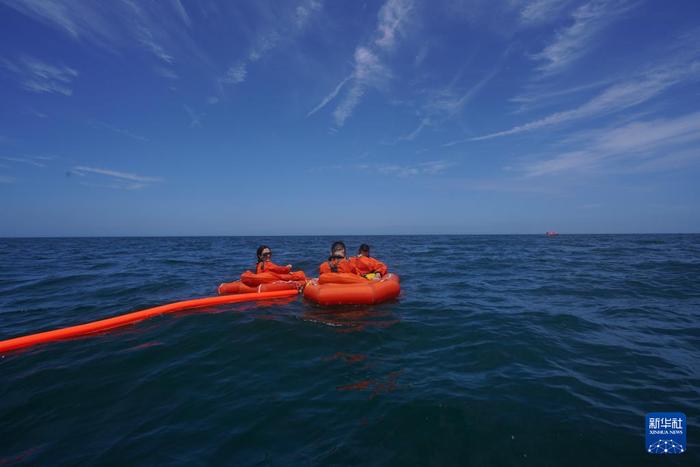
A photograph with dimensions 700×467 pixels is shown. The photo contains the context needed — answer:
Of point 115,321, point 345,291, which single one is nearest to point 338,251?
point 345,291

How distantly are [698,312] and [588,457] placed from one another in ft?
24.5

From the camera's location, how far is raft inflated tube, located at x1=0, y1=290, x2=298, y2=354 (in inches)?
235

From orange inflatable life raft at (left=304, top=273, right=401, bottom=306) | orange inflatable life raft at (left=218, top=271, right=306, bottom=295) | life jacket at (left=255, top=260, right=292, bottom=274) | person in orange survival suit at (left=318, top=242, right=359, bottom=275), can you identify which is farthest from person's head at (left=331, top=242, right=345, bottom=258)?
life jacket at (left=255, top=260, right=292, bottom=274)

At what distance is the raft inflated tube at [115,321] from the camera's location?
19.6ft

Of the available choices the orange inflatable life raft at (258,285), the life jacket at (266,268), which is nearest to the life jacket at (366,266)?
the orange inflatable life raft at (258,285)

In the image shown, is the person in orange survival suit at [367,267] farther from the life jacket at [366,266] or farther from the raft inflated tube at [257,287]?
the raft inflated tube at [257,287]

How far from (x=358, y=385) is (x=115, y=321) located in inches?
225

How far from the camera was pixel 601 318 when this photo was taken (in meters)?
7.31

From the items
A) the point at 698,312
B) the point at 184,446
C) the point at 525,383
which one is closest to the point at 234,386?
the point at 184,446

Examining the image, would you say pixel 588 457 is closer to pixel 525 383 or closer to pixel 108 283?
pixel 525 383

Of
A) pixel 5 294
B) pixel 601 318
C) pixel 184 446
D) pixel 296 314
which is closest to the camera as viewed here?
pixel 184 446

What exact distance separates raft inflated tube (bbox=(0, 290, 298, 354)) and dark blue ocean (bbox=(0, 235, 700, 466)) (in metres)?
0.28

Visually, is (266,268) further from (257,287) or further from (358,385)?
(358,385)

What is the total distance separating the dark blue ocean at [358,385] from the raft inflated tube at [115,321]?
0.28m
